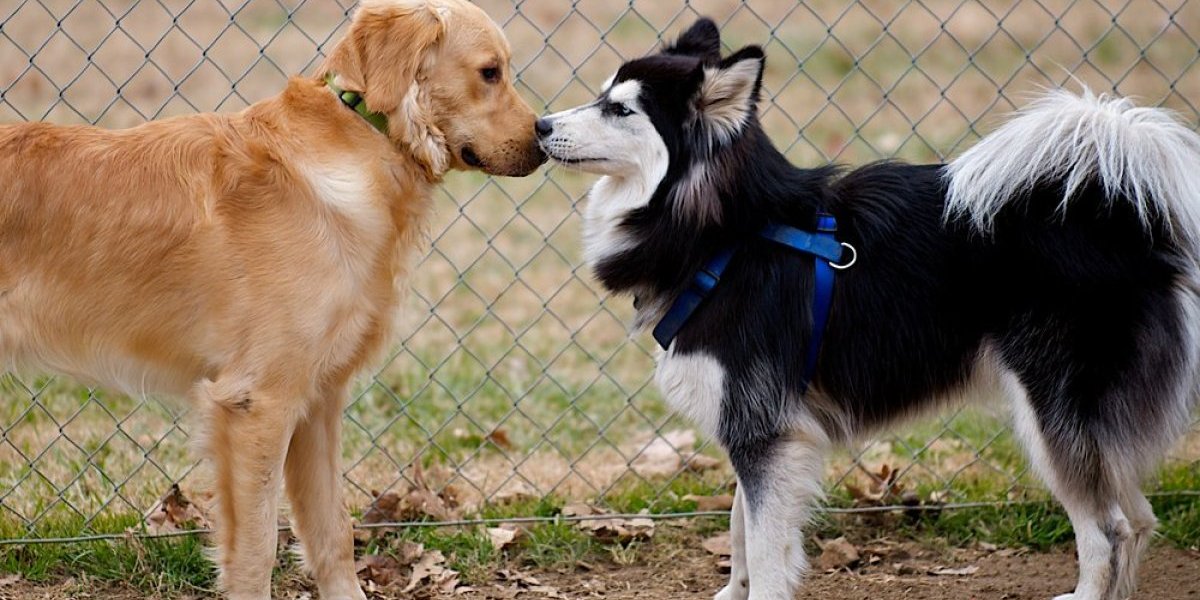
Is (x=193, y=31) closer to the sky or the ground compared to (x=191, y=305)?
closer to the sky

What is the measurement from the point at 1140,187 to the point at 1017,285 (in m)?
0.37

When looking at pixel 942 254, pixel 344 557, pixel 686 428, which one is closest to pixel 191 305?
pixel 344 557

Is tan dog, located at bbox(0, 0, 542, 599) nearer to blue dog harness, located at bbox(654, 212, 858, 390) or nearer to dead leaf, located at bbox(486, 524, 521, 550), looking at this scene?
blue dog harness, located at bbox(654, 212, 858, 390)

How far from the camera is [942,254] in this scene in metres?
3.15

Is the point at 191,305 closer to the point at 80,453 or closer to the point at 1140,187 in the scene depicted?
the point at 80,453

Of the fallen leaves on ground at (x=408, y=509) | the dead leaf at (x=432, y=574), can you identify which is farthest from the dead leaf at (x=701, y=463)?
the dead leaf at (x=432, y=574)

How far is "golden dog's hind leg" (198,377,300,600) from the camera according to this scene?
9.57 feet

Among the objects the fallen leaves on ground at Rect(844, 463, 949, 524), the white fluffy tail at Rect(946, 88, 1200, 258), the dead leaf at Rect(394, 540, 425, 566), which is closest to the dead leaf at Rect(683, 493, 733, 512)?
the fallen leaves on ground at Rect(844, 463, 949, 524)

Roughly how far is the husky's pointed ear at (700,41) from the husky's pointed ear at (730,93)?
245 mm

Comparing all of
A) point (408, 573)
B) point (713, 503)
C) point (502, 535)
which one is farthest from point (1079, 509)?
point (408, 573)

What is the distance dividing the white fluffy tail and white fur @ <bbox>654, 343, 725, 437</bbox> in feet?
2.34

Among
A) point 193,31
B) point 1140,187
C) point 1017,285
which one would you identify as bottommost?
point 1017,285

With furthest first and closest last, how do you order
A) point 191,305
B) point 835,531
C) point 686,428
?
point 686,428, point 835,531, point 191,305

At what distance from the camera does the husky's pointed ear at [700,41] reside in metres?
3.31
